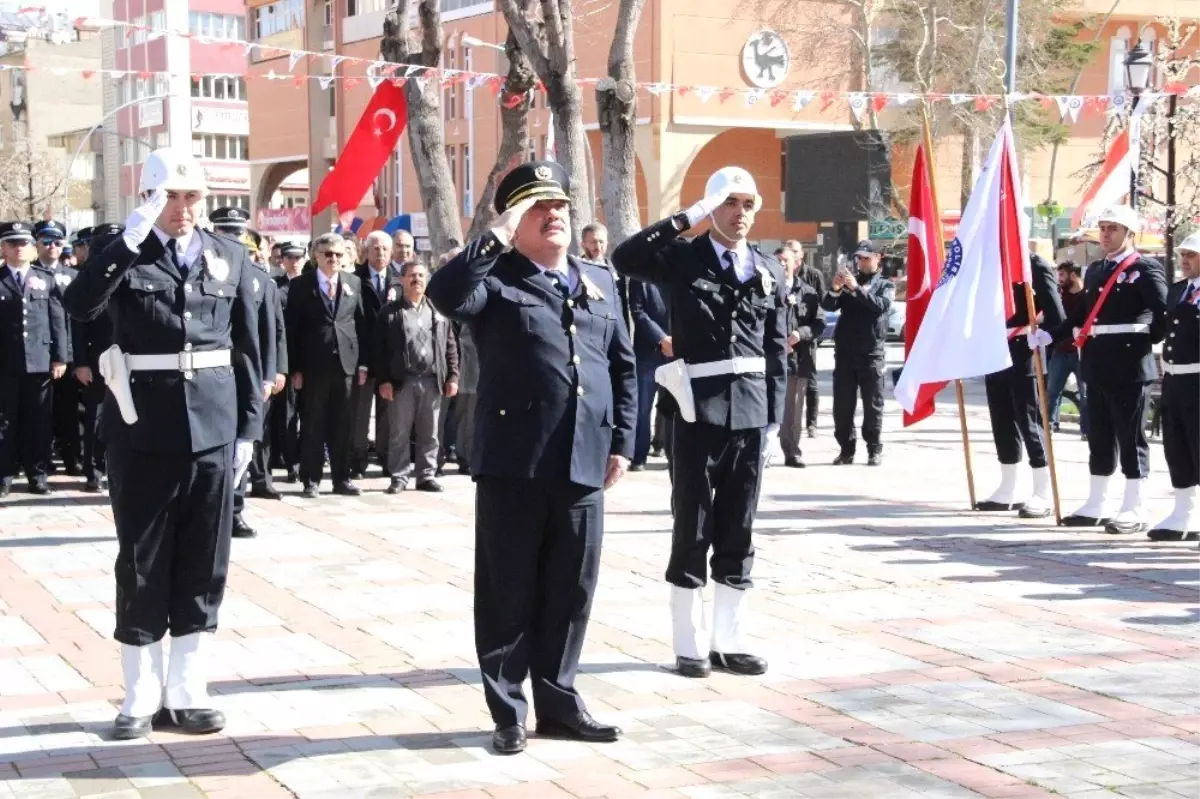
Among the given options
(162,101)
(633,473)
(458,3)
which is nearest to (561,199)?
(633,473)

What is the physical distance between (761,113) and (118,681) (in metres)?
40.7

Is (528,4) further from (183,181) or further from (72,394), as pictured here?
(183,181)

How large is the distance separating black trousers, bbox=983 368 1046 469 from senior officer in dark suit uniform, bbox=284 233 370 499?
5.12 meters

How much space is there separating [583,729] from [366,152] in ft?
43.6

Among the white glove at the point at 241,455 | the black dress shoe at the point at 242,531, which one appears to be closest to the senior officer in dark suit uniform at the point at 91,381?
the black dress shoe at the point at 242,531

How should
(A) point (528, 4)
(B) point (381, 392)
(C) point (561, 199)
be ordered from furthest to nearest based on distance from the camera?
1. (A) point (528, 4)
2. (B) point (381, 392)
3. (C) point (561, 199)

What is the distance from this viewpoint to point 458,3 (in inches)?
2069

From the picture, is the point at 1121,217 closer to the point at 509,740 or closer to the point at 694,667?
the point at 694,667

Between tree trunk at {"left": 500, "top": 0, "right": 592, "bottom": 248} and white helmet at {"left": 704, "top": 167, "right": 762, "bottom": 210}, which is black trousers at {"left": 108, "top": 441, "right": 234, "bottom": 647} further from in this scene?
tree trunk at {"left": 500, "top": 0, "right": 592, "bottom": 248}

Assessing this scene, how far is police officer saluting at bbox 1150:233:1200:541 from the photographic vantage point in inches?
445

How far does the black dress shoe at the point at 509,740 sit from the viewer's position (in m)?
6.32

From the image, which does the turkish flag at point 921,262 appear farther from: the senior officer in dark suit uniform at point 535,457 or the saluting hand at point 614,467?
the senior officer in dark suit uniform at point 535,457

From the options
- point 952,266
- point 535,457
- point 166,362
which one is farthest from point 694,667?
point 952,266

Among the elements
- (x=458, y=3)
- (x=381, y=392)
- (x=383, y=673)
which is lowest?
(x=383, y=673)
